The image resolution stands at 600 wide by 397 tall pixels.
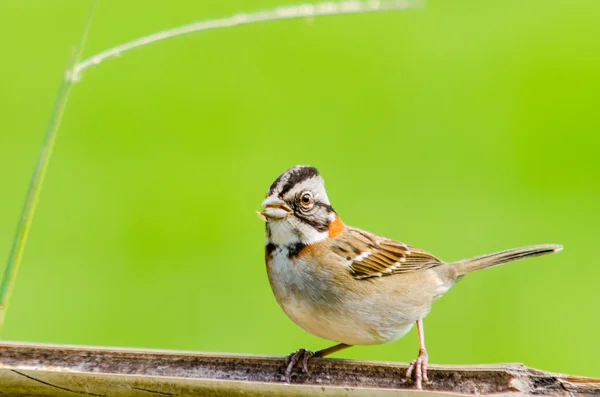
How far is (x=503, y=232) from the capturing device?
5648mm

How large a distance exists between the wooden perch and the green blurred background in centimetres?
239

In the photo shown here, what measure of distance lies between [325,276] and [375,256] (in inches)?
12.9

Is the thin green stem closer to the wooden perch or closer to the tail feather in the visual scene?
the wooden perch

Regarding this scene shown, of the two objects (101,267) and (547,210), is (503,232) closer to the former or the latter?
(547,210)

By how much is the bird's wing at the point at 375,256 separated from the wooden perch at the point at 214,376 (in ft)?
1.79

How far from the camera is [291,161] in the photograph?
6.04 meters

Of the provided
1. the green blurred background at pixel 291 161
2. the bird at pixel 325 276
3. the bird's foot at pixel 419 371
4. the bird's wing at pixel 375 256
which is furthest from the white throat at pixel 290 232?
the green blurred background at pixel 291 161

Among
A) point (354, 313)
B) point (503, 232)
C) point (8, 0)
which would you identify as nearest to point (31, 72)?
point (8, 0)

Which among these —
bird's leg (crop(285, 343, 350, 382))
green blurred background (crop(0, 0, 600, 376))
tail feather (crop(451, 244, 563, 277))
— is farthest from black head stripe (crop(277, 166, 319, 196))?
green blurred background (crop(0, 0, 600, 376))

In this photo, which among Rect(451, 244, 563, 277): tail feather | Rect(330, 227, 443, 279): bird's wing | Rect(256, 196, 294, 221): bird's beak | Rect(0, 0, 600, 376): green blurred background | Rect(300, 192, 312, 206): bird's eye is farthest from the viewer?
Rect(0, 0, 600, 376): green blurred background

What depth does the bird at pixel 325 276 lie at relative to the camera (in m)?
2.78

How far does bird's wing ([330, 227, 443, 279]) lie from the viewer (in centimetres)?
307

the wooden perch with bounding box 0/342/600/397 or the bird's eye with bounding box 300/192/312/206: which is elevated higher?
the bird's eye with bounding box 300/192/312/206

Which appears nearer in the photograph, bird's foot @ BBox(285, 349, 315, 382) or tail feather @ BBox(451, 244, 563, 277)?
bird's foot @ BBox(285, 349, 315, 382)
